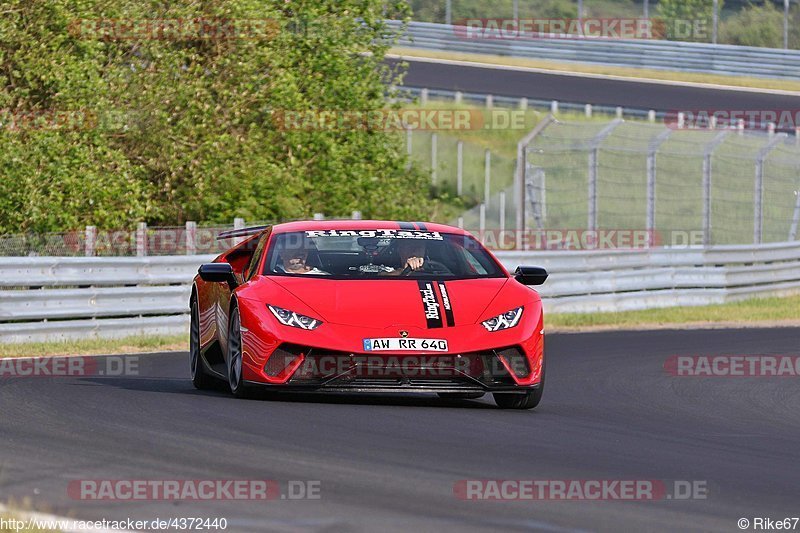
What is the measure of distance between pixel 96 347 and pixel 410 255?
252 inches

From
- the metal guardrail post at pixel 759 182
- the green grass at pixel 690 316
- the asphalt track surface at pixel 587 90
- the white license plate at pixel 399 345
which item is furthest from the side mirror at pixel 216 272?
the asphalt track surface at pixel 587 90

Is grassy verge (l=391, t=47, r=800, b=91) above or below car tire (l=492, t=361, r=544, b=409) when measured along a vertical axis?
below

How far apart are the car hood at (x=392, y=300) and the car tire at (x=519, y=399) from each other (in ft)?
2.29

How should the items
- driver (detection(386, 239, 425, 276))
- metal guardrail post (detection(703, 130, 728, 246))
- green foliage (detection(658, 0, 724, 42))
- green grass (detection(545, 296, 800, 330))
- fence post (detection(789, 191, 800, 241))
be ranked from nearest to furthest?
driver (detection(386, 239, 425, 276)) < green grass (detection(545, 296, 800, 330)) < metal guardrail post (detection(703, 130, 728, 246)) < fence post (detection(789, 191, 800, 241)) < green foliage (detection(658, 0, 724, 42))

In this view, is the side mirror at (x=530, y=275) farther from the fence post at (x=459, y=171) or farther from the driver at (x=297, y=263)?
the fence post at (x=459, y=171)

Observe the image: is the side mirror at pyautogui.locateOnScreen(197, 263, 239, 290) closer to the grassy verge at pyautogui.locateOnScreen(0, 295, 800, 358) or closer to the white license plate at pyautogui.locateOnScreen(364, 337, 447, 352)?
the white license plate at pyautogui.locateOnScreen(364, 337, 447, 352)

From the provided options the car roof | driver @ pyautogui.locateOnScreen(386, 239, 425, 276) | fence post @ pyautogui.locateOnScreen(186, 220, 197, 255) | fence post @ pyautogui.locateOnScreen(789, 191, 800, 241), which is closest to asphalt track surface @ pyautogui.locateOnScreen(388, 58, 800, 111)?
fence post @ pyautogui.locateOnScreen(789, 191, 800, 241)

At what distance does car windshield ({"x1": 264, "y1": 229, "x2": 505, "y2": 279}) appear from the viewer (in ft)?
35.2

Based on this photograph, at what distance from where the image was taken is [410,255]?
36.0 ft

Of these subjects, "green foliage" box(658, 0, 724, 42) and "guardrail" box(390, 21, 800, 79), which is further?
"green foliage" box(658, 0, 724, 42)

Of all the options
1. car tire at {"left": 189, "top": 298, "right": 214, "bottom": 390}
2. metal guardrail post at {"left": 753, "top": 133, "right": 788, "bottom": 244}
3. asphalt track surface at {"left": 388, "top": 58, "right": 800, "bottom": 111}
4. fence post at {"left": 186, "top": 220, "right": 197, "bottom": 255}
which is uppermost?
car tire at {"left": 189, "top": 298, "right": 214, "bottom": 390}

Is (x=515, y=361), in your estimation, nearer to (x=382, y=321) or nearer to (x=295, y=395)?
(x=382, y=321)

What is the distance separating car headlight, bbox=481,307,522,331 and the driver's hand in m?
0.92

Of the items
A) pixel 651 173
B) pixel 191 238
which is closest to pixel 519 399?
pixel 191 238
